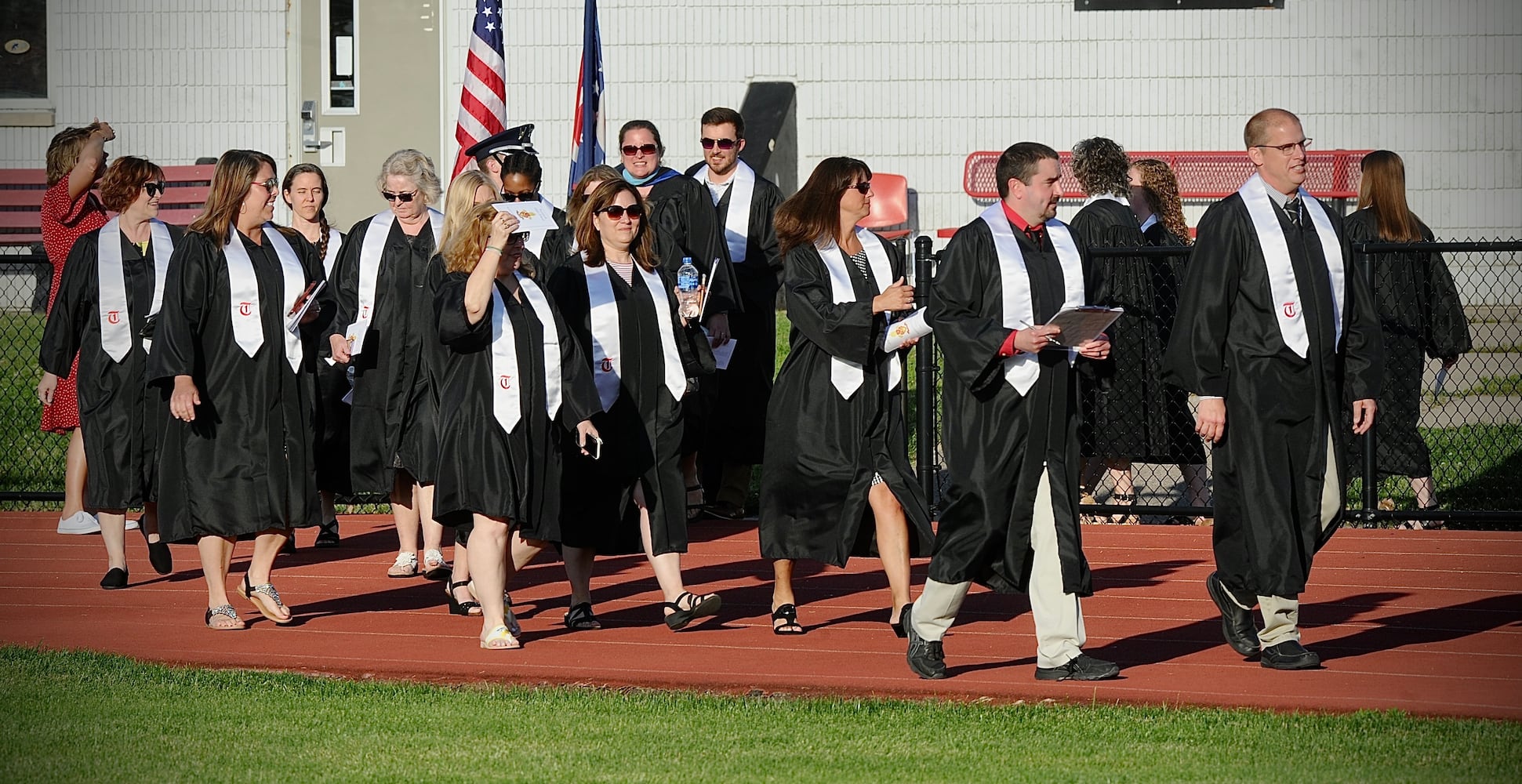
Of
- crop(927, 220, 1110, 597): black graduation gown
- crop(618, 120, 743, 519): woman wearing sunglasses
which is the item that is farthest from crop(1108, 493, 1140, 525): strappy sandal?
crop(927, 220, 1110, 597): black graduation gown

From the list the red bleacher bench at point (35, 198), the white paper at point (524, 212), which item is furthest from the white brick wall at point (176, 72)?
the white paper at point (524, 212)

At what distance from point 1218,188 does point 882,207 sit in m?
3.18

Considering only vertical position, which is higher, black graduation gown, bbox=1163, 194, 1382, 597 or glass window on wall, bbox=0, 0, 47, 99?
glass window on wall, bbox=0, 0, 47, 99

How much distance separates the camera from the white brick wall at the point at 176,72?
18.7 m

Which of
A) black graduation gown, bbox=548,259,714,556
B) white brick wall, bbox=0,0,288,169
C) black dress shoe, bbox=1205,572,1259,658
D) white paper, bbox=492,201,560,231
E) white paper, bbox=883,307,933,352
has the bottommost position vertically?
black dress shoe, bbox=1205,572,1259,658

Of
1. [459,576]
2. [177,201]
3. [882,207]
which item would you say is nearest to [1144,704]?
[459,576]

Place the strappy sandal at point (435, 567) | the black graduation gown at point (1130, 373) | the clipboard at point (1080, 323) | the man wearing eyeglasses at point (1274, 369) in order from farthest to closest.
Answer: the black graduation gown at point (1130, 373), the strappy sandal at point (435, 567), the man wearing eyeglasses at point (1274, 369), the clipboard at point (1080, 323)

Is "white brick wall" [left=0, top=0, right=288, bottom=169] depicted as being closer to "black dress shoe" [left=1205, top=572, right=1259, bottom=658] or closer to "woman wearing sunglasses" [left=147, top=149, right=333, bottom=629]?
"woman wearing sunglasses" [left=147, top=149, right=333, bottom=629]

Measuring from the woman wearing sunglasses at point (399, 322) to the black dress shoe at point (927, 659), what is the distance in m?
2.78

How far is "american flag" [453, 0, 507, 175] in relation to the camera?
11.7m

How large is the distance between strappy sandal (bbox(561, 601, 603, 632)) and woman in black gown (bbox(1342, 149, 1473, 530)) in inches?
179

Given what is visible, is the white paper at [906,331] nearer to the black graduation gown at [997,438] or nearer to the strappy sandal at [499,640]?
the black graduation gown at [997,438]

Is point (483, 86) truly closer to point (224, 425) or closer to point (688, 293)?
point (688, 293)

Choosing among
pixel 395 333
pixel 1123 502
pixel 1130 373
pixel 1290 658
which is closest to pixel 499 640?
pixel 395 333
